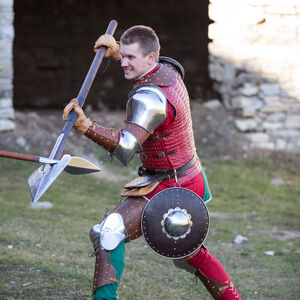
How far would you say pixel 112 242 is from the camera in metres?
2.99

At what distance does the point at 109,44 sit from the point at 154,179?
0.85 meters

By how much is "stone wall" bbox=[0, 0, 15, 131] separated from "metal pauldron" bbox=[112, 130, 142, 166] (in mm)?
4424

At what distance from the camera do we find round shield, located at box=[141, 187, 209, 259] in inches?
123

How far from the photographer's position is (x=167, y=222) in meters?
3.12

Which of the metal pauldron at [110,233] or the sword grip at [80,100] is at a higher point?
the sword grip at [80,100]

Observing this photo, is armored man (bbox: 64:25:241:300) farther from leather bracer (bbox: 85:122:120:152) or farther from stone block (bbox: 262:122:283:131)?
stone block (bbox: 262:122:283:131)

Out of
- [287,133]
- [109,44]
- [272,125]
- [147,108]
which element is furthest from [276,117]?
[147,108]

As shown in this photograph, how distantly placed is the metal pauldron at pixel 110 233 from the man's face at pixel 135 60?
0.73m

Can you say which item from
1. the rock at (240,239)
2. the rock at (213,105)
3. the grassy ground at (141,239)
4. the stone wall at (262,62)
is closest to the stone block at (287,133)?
the stone wall at (262,62)

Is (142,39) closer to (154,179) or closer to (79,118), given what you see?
(79,118)

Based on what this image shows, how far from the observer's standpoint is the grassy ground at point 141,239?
4066mm

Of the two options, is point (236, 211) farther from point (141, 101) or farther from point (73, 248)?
point (141, 101)

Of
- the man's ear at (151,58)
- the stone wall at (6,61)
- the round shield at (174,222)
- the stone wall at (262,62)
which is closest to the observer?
the round shield at (174,222)

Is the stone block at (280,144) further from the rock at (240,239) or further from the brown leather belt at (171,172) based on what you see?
the brown leather belt at (171,172)
